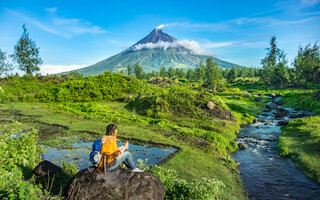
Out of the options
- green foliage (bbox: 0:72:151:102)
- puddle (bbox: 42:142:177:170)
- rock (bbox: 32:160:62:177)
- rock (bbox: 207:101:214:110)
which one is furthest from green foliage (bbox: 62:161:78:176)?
green foliage (bbox: 0:72:151:102)

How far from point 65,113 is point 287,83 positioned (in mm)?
95775

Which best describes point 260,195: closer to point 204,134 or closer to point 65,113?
point 204,134

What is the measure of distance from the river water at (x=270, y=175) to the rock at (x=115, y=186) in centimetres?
641

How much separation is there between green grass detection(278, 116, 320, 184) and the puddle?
8808 millimetres

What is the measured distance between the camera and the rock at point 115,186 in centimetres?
617

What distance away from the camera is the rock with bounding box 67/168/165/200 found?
6.17m

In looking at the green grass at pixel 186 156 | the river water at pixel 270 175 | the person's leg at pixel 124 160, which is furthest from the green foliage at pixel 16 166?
the river water at pixel 270 175

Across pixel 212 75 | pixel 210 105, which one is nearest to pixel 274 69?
pixel 212 75

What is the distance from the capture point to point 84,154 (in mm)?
12703

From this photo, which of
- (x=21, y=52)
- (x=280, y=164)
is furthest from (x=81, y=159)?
(x=21, y=52)

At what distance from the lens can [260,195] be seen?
10.3 meters

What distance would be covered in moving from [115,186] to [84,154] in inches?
289

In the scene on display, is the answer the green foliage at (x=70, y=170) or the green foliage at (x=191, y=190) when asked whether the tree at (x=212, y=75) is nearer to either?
the green foliage at (x=191, y=190)

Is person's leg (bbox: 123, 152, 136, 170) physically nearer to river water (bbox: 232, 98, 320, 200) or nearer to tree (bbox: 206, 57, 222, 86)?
river water (bbox: 232, 98, 320, 200)
